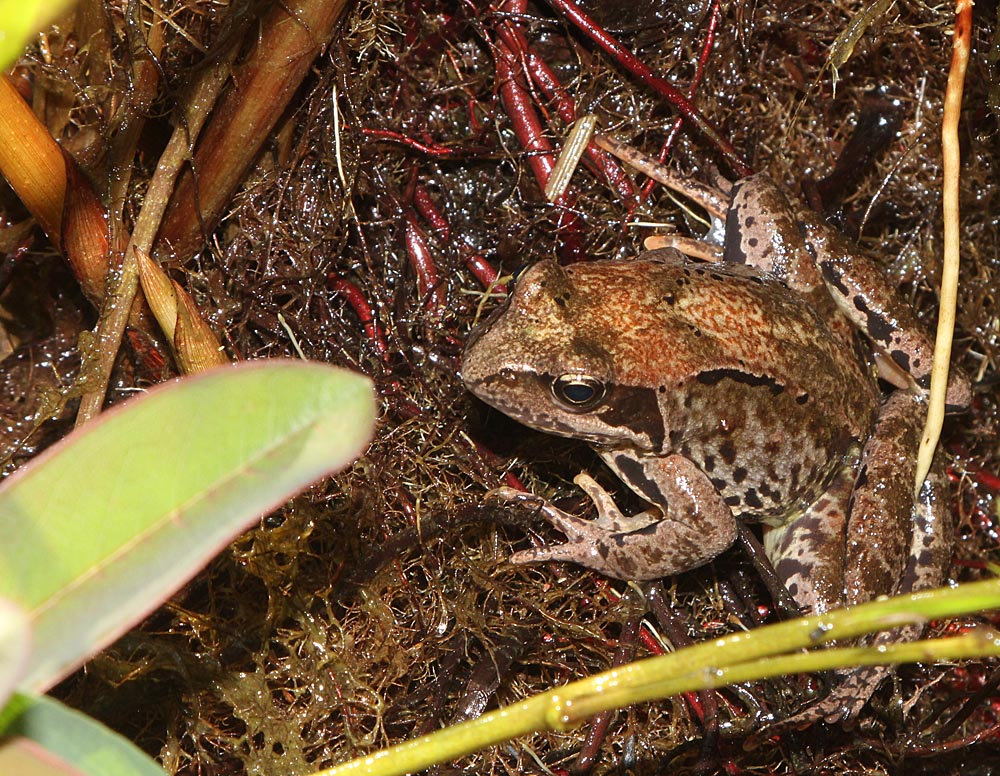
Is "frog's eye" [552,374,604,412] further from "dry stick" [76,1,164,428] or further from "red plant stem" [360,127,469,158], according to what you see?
"dry stick" [76,1,164,428]

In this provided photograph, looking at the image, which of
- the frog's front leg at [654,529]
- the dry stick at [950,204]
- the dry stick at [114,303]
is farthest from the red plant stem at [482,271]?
the dry stick at [950,204]

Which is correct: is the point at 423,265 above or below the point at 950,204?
below

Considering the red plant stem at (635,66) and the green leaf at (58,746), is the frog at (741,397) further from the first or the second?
the green leaf at (58,746)

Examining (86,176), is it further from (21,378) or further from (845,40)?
(845,40)

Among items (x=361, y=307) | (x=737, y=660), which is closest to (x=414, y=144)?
(x=361, y=307)

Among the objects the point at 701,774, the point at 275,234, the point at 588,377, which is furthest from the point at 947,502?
the point at 275,234

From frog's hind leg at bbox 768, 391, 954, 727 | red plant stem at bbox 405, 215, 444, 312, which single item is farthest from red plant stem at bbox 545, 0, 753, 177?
frog's hind leg at bbox 768, 391, 954, 727

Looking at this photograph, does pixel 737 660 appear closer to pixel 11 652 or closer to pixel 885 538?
pixel 11 652
